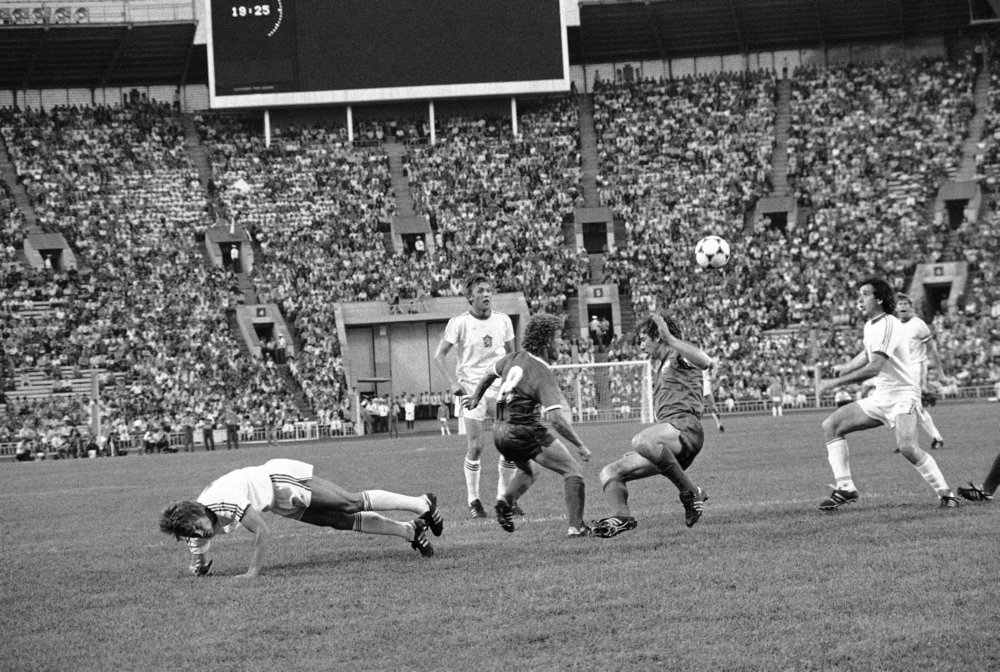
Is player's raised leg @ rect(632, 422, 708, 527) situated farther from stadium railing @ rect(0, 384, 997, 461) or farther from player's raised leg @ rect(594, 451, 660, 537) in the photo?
stadium railing @ rect(0, 384, 997, 461)

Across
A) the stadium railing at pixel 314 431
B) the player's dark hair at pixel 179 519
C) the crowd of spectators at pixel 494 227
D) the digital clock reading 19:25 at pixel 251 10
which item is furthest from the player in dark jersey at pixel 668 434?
the digital clock reading 19:25 at pixel 251 10

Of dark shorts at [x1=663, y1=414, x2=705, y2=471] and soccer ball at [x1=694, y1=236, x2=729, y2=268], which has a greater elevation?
soccer ball at [x1=694, y1=236, x2=729, y2=268]

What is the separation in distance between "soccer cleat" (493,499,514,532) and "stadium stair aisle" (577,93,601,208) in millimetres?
43099

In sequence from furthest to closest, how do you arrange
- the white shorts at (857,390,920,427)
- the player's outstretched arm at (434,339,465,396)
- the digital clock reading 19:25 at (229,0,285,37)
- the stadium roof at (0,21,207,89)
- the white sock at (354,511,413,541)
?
the stadium roof at (0,21,207,89), the digital clock reading 19:25 at (229,0,285,37), the player's outstretched arm at (434,339,465,396), the white shorts at (857,390,920,427), the white sock at (354,511,413,541)

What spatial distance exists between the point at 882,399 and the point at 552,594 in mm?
5094

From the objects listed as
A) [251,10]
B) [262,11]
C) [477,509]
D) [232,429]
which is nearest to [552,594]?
[477,509]

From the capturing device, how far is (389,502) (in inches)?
395

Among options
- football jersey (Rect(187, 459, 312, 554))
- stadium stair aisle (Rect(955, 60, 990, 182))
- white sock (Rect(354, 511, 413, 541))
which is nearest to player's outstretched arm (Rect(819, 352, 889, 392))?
white sock (Rect(354, 511, 413, 541))

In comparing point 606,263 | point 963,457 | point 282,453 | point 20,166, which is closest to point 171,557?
point 963,457

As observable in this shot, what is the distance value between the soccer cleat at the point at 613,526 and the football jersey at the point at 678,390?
107 centimetres

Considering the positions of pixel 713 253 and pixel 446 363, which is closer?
pixel 446 363

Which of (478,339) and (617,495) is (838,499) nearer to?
(617,495)

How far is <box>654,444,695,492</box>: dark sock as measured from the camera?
10.4 meters

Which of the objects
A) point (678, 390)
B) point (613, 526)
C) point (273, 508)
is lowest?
point (613, 526)
